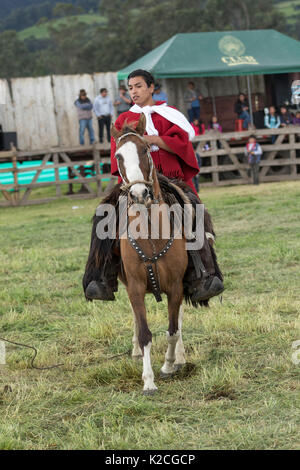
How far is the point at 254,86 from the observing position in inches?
1128

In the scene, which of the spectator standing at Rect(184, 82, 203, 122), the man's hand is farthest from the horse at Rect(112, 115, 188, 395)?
the spectator standing at Rect(184, 82, 203, 122)

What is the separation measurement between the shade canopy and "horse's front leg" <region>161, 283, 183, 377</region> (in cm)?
A: 1894

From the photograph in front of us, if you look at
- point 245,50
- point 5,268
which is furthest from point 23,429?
point 245,50

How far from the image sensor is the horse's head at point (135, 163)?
5.23 m

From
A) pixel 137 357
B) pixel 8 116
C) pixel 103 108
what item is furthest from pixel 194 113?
pixel 137 357

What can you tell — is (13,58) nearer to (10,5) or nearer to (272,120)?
(272,120)

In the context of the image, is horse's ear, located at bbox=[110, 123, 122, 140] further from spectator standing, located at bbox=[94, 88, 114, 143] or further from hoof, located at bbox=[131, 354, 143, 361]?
spectator standing, located at bbox=[94, 88, 114, 143]

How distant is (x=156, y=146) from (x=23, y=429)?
109 inches

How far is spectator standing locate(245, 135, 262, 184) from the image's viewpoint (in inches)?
878

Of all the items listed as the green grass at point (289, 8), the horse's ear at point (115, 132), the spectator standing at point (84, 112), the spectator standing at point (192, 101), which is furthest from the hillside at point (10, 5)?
the horse's ear at point (115, 132)

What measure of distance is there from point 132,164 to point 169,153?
119 cm

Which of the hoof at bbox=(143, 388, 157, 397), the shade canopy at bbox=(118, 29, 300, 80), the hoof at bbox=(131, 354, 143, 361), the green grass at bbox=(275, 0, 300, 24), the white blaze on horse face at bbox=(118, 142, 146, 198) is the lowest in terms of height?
the hoof at bbox=(131, 354, 143, 361)

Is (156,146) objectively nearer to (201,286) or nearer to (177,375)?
(201,286)
